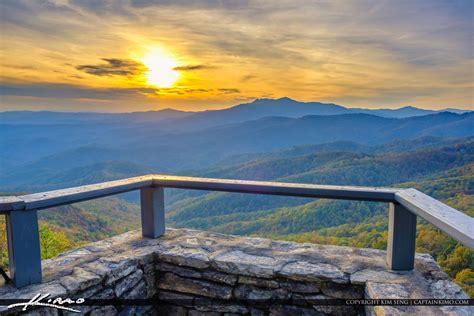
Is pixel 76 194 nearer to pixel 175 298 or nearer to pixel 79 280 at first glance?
pixel 79 280

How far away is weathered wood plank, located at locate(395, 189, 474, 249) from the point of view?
4.33ft

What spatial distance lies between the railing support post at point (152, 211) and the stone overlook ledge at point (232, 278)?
115 millimetres

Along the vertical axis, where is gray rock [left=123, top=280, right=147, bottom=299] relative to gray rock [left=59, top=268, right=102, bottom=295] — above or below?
below

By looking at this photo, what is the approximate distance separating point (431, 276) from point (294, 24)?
4028 millimetres

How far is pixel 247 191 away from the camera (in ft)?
8.31

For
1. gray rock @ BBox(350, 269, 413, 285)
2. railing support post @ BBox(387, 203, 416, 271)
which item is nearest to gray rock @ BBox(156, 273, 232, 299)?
gray rock @ BBox(350, 269, 413, 285)

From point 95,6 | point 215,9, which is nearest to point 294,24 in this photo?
point 215,9

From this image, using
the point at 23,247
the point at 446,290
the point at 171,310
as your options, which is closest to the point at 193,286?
the point at 171,310

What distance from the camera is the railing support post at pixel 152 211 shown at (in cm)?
287

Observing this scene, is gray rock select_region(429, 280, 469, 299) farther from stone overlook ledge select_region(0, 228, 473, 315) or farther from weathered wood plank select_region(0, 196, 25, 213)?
weathered wood plank select_region(0, 196, 25, 213)

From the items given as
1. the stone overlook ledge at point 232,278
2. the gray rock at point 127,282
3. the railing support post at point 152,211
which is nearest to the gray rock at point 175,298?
the stone overlook ledge at point 232,278

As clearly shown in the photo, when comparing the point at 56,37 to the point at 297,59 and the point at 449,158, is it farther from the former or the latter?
the point at 449,158

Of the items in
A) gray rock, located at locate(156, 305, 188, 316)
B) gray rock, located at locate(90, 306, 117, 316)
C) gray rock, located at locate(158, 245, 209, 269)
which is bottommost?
gray rock, located at locate(156, 305, 188, 316)

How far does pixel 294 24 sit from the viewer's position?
16.2ft
